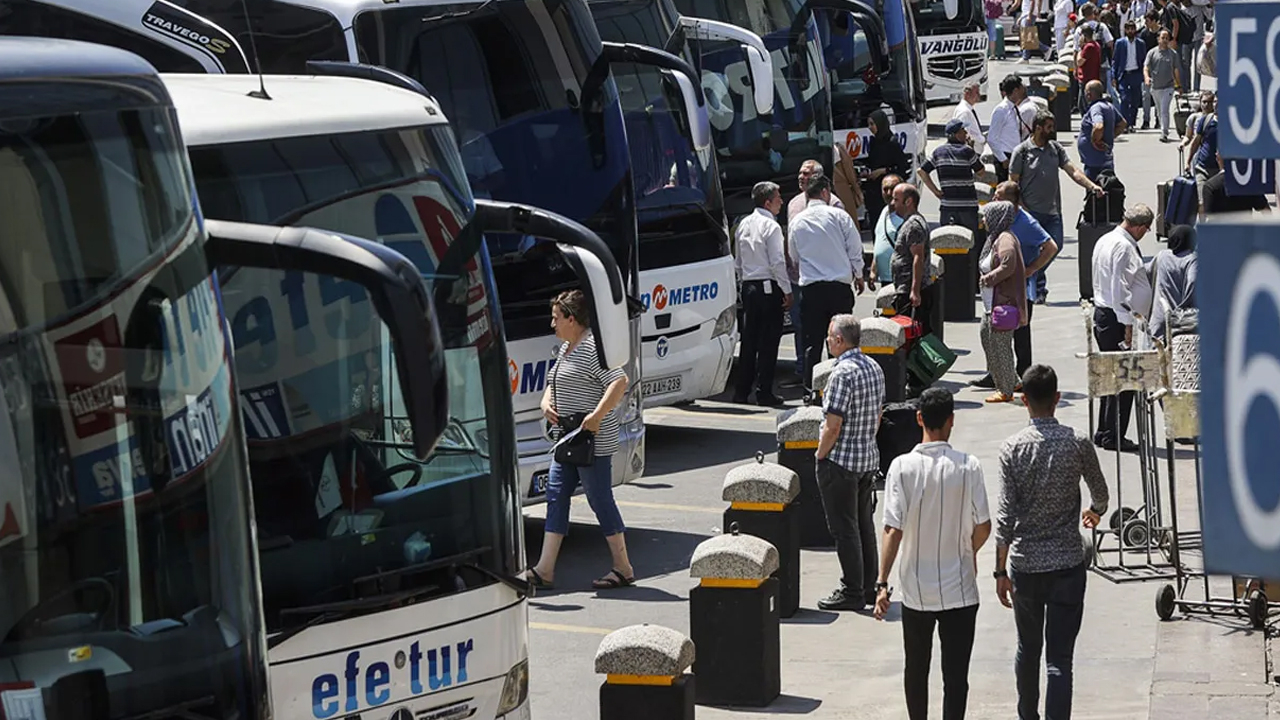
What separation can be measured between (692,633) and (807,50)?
39.0ft

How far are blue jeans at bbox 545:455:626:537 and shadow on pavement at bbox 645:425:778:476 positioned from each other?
3566 millimetres

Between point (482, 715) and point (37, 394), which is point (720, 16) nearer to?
point (482, 715)

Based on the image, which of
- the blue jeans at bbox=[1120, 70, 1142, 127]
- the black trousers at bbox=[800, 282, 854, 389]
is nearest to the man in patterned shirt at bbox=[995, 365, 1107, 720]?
the black trousers at bbox=[800, 282, 854, 389]

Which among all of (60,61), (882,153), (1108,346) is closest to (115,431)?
(60,61)

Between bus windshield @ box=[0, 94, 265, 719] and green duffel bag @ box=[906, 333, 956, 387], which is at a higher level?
bus windshield @ box=[0, 94, 265, 719]

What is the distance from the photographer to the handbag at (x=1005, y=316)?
56.8 feet

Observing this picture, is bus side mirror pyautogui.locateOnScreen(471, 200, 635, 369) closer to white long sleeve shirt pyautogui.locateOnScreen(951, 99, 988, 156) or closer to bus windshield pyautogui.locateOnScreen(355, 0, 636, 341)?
bus windshield pyautogui.locateOnScreen(355, 0, 636, 341)

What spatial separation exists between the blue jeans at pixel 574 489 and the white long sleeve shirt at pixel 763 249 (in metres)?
5.59

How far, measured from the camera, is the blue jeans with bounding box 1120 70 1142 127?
38469 millimetres

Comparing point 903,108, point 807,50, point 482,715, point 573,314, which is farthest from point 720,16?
point 482,715

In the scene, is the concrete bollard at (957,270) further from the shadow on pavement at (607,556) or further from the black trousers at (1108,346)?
the shadow on pavement at (607,556)

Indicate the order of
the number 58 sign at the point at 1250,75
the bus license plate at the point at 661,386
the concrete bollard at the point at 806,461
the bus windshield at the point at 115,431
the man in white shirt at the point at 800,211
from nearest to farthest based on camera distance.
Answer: the number 58 sign at the point at 1250,75
the bus windshield at the point at 115,431
the concrete bollard at the point at 806,461
the bus license plate at the point at 661,386
the man in white shirt at the point at 800,211

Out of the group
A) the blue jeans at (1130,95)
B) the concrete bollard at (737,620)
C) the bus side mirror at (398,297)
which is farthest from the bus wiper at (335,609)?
the blue jeans at (1130,95)

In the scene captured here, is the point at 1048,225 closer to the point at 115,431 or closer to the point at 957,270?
the point at 957,270
